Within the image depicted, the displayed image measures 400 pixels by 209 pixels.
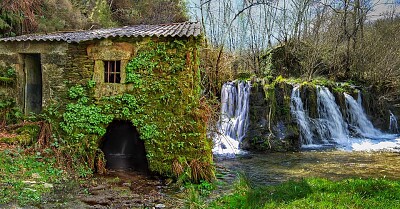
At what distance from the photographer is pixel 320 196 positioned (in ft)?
23.7

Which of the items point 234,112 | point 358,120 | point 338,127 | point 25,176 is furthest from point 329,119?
point 25,176

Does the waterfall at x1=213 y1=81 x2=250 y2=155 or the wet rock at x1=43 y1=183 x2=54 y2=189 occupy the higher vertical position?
the waterfall at x1=213 y1=81 x2=250 y2=155

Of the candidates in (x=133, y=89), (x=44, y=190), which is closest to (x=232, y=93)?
(x=133, y=89)

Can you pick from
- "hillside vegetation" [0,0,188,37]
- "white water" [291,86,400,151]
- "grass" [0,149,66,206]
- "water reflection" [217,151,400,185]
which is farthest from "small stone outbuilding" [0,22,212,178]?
"white water" [291,86,400,151]

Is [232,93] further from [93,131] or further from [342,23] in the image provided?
[342,23]

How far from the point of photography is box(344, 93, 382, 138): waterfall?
19.7 m

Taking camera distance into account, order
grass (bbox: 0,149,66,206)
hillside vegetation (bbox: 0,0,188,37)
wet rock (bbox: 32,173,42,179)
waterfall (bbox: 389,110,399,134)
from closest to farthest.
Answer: grass (bbox: 0,149,66,206) → wet rock (bbox: 32,173,42,179) → hillside vegetation (bbox: 0,0,188,37) → waterfall (bbox: 389,110,399,134)

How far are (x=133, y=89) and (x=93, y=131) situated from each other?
5.12 feet

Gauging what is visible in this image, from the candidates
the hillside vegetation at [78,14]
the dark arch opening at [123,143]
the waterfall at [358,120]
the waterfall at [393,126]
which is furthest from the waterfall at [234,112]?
the waterfall at [393,126]

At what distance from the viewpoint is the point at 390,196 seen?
7.16 metres

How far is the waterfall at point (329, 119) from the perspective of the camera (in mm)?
18297

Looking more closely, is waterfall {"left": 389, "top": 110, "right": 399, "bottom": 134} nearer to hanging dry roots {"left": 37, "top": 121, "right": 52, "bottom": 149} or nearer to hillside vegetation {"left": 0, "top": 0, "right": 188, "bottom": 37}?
hillside vegetation {"left": 0, "top": 0, "right": 188, "bottom": 37}

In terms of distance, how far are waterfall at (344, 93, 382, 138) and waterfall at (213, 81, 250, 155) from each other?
632 cm

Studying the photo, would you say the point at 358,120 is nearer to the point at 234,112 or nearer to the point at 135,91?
the point at 234,112
